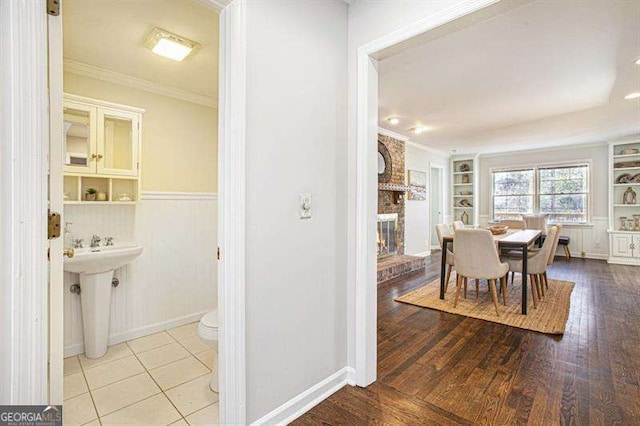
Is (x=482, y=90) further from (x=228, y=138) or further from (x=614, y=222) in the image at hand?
(x=614, y=222)

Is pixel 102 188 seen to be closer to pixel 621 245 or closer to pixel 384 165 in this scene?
pixel 384 165

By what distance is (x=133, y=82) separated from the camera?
9.00ft

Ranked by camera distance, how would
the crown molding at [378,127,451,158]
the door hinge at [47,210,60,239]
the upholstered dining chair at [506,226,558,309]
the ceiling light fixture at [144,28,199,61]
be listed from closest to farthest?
the door hinge at [47,210,60,239], the ceiling light fixture at [144,28,199,61], the upholstered dining chair at [506,226,558,309], the crown molding at [378,127,451,158]

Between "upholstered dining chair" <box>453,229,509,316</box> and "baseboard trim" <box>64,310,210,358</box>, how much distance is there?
2869mm

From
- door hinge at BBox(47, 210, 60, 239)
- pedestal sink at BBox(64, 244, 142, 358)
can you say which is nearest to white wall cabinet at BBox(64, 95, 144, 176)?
pedestal sink at BBox(64, 244, 142, 358)

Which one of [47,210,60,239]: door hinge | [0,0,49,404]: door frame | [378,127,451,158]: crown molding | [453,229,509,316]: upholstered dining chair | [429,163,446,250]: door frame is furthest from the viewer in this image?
[429,163,446,250]: door frame

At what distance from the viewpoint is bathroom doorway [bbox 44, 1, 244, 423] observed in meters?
1.91

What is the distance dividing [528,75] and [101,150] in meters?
4.07

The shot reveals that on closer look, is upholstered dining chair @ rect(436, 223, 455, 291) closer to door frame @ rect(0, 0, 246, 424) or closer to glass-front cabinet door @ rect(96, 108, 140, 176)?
glass-front cabinet door @ rect(96, 108, 140, 176)

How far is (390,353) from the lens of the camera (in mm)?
2453

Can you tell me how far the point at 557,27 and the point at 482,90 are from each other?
4.09 feet

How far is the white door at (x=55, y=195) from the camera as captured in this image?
1.04 meters

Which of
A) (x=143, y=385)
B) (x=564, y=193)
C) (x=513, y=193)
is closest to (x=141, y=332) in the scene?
(x=143, y=385)

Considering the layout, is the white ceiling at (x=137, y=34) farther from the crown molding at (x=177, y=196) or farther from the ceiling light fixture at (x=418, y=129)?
the ceiling light fixture at (x=418, y=129)
